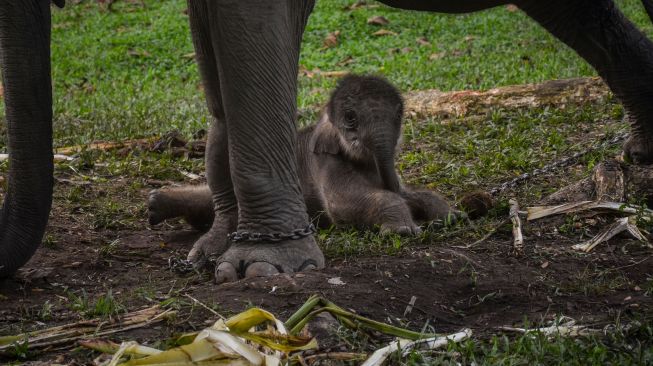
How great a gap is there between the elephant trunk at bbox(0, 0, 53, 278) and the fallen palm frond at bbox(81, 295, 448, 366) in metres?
1.39

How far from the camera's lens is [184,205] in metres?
6.72

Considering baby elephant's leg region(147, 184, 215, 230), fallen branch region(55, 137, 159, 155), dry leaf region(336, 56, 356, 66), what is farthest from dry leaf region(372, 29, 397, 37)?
baby elephant's leg region(147, 184, 215, 230)

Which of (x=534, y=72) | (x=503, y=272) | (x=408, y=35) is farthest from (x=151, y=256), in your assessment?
(x=408, y=35)

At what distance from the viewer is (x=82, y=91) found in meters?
12.2

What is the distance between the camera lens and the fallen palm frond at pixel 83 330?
3.96 meters

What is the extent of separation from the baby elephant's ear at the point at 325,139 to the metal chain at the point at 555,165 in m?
1.01

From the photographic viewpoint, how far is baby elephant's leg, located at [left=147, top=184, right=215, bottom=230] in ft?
21.6

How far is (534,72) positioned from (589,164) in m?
3.86

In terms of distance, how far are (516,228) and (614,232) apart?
486mm

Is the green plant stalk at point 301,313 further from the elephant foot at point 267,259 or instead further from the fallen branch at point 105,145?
the fallen branch at point 105,145

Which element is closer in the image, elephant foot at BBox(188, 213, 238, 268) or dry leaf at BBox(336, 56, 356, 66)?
elephant foot at BBox(188, 213, 238, 268)

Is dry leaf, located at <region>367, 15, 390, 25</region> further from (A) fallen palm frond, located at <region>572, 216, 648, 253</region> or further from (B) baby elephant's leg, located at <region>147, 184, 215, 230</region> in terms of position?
(A) fallen palm frond, located at <region>572, 216, 648, 253</region>

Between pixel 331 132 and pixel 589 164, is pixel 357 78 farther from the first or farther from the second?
pixel 589 164

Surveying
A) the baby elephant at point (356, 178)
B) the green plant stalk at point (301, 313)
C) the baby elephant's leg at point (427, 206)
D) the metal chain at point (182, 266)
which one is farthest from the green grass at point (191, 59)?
the green plant stalk at point (301, 313)
